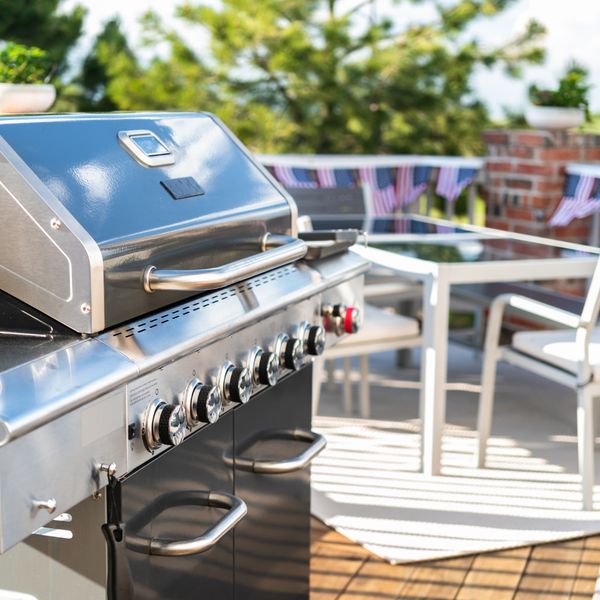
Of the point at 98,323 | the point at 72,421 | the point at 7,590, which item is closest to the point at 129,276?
A: the point at 98,323

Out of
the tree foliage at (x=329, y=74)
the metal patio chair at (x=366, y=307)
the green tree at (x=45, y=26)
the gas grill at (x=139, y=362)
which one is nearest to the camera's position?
the gas grill at (x=139, y=362)

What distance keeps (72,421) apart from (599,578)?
1.79 metres

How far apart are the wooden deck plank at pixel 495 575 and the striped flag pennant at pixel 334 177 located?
3231mm

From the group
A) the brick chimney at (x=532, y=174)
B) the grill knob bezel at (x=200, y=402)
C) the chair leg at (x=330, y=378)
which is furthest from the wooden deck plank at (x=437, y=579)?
the brick chimney at (x=532, y=174)

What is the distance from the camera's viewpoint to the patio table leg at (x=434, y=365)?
10.7 ft

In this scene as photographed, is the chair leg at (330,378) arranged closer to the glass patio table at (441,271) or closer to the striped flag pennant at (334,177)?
the glass patio table at (441,271)

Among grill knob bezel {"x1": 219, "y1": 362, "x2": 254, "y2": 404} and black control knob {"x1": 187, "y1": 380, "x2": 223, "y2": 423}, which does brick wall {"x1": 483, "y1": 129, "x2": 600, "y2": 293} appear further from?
black control knob {"x1": 187, "y1": 380, "x2": 223, "y2": 423}

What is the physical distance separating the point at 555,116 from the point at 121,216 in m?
3.75

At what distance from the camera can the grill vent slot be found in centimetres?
151

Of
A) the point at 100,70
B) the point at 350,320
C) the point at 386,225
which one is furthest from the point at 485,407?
the point at 100,70

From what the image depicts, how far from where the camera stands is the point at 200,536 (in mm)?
1584

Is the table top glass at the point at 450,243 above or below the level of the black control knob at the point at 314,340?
below

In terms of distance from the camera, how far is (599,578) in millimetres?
2623

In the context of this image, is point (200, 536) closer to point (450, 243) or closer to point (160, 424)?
point (160, 424)
